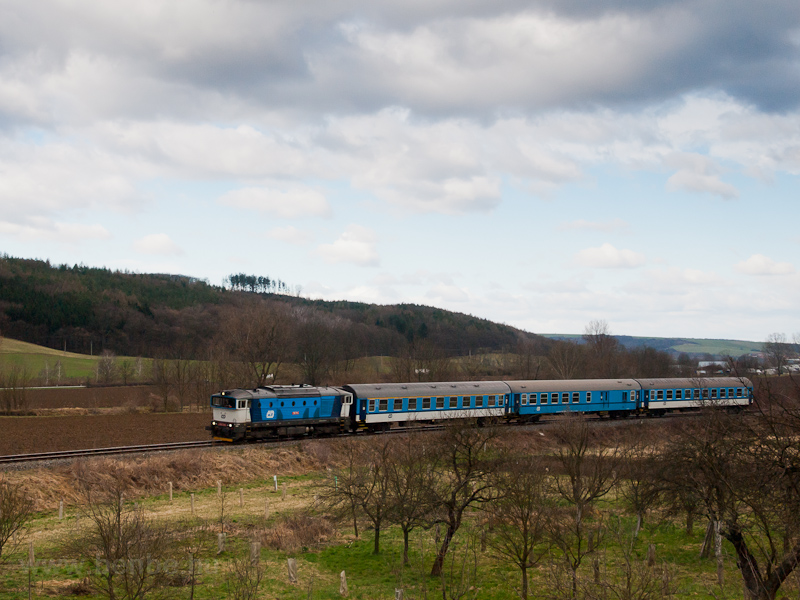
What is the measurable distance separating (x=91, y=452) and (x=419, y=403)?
22.4 metres

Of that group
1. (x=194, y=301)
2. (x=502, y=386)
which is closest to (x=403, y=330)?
(x=194, y=301)

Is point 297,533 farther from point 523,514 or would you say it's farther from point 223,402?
point 223,402

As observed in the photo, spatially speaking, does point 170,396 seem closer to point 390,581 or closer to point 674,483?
point 390,581

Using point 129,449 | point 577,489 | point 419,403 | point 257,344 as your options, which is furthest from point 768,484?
point 257,344

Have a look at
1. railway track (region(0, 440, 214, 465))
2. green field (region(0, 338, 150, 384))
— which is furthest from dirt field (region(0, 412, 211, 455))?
green field (region(0, 338, 150, 384))

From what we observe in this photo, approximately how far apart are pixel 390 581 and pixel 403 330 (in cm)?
17245

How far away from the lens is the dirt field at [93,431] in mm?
43000

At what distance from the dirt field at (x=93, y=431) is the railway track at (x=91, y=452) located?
12.0 ft

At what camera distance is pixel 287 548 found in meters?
28.5

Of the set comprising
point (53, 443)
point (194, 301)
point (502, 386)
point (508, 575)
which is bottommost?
point (508, 575)

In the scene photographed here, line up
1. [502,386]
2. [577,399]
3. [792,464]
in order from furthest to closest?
[577,399] < [502,386] < [792,464]

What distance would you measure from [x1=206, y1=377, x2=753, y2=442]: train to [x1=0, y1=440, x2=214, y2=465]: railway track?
7.53 feet

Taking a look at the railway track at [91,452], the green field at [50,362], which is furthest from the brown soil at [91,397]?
the railway track at [91,452]

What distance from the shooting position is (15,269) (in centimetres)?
18825
